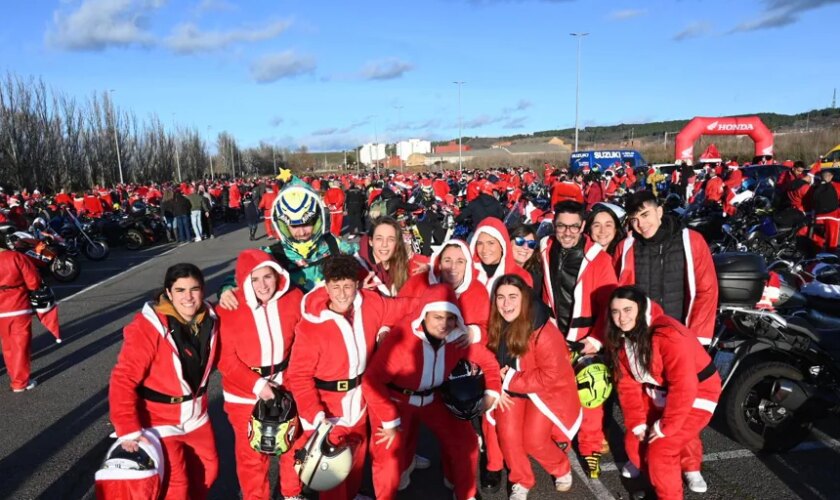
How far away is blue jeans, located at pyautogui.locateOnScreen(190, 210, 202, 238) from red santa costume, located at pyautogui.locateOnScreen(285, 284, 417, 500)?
52.8 feet

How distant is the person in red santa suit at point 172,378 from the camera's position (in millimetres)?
2662

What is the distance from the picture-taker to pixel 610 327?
11.2 feet

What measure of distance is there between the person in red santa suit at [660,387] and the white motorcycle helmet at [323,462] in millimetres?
1817

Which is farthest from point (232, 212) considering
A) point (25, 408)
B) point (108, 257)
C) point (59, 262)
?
point (25, 408)

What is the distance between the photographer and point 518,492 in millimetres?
3506

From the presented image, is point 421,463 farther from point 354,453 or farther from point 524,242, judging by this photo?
point 524,242

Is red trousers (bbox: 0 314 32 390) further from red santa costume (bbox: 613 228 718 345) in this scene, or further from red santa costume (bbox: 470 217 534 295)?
red santa costume (bbox: 613 228 718 345)

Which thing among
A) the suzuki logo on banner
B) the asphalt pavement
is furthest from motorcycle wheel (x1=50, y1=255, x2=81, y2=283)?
the suzuki logo on banner

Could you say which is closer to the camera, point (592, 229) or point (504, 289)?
point (504, 289)

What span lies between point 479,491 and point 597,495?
2.56 ft

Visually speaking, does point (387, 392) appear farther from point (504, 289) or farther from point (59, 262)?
point (59, 262)

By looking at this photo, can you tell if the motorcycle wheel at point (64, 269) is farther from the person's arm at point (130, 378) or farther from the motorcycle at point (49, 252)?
the person's arm at point (130, 378)

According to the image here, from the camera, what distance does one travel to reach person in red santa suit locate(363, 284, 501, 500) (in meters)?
3.04

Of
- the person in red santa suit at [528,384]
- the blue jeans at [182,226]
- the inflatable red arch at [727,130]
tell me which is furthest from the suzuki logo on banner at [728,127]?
the person in red santa suit at [528,384]
